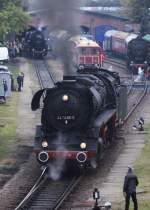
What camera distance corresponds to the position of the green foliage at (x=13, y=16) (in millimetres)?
49144

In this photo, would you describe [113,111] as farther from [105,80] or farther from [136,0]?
[136,0]

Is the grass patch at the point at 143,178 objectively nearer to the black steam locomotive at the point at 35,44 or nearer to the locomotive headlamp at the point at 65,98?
the locomotive headlamp at the point at 65,98

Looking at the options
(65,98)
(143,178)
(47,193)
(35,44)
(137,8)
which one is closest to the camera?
(47,193)

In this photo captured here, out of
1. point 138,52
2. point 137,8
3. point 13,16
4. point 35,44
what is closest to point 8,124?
point 13,16

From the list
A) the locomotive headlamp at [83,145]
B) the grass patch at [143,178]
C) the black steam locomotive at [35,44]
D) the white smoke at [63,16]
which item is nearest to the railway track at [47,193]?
the locomotive headlamp at [83,145]

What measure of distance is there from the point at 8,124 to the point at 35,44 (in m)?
34.4

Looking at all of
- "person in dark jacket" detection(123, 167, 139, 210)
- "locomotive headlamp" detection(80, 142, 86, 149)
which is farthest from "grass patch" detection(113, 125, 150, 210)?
"locomotive headlamp" detection(80, 142, 86, 149)

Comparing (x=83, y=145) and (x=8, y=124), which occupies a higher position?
(x=83, y=145)

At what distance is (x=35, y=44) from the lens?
67.1 m

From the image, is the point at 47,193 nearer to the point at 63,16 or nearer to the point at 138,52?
the point at 63,16

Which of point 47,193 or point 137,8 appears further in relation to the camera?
point 137,8

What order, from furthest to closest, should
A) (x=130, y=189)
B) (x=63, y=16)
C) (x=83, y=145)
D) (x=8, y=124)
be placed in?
(x=8, y=124)
(x=63, y=16)
(x=83, y=145)
(x=130, y=189)

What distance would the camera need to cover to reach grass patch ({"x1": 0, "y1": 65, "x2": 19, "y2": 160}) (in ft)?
91.9

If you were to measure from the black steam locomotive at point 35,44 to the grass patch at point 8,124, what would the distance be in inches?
865
